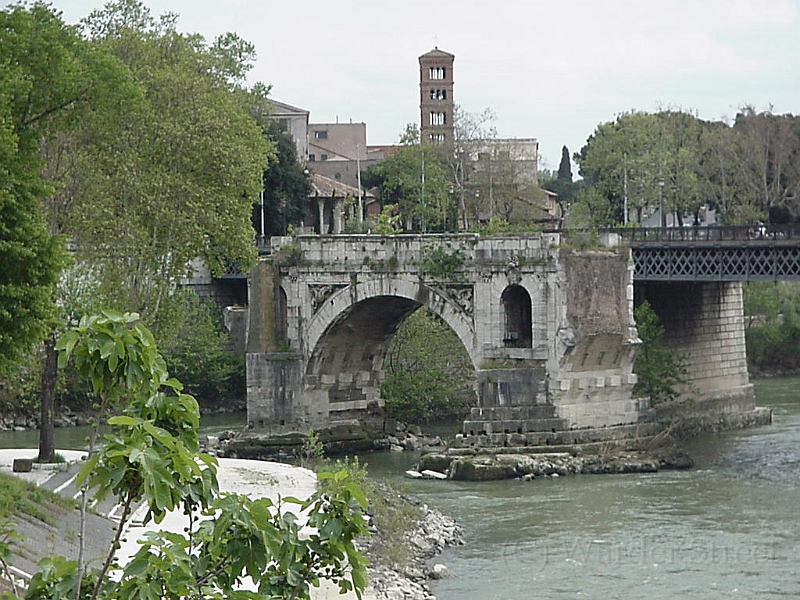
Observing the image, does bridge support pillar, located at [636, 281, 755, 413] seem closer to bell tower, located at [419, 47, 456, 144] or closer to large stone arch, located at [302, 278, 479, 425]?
large stone arch, located at [302, 278, 479, 425]

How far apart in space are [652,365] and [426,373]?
7.04 m

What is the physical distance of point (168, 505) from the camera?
8703 mm

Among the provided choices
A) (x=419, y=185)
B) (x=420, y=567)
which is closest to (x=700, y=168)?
(x=419, y=185)

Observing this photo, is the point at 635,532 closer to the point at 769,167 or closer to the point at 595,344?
the point at 595,344

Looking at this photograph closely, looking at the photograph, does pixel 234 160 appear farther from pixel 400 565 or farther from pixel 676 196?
pixel 676 196

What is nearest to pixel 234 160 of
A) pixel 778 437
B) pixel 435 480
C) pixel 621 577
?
pixel 435 480

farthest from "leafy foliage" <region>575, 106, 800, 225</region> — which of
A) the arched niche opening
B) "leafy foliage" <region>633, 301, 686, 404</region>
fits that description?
the arched niche opening

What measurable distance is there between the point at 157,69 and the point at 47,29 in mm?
9424

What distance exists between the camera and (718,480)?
37.5 m

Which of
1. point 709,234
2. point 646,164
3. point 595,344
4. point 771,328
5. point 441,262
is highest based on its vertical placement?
point 646,164

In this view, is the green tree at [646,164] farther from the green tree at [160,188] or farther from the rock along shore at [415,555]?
the rock along shore at [415,555]

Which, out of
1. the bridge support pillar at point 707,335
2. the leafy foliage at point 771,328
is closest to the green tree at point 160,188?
the bridge support pillar at point 707,335

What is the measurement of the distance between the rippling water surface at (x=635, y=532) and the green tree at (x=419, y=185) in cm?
2994

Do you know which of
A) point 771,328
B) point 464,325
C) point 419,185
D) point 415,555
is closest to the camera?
point 415,555
